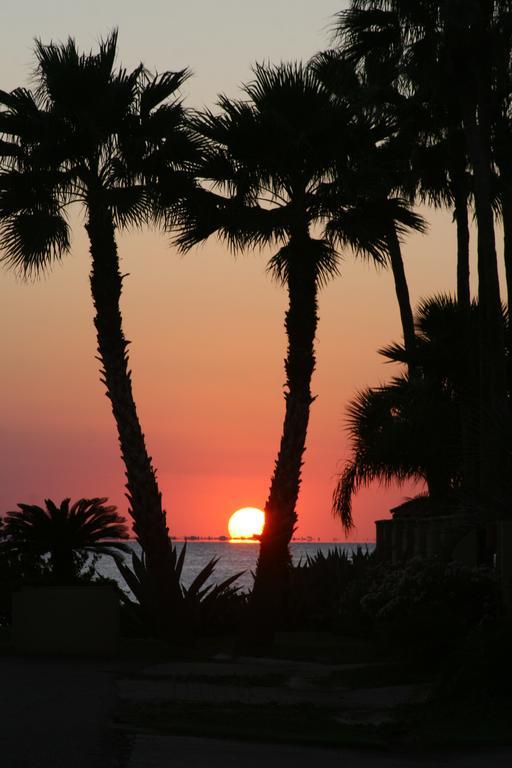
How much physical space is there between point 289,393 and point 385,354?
15.3 ft

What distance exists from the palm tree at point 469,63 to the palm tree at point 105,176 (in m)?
5.16

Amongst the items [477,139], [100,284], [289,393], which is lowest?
[289,393]

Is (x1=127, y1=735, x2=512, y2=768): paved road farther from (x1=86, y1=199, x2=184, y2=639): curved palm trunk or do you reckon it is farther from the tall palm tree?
the tall palm tree

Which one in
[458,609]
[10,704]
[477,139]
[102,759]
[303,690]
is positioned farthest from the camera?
[477,139]

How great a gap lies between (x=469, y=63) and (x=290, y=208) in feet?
17.8

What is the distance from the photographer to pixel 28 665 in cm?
1670

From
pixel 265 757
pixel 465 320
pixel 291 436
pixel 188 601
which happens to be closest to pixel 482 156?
Answer: pixel 465 320

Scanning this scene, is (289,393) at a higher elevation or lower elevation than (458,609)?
higher

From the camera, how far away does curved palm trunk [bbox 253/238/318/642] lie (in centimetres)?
2236

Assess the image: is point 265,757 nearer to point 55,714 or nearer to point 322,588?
point 55,714

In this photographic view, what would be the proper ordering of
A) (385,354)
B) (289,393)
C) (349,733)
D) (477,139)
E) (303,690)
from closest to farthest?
(349,733)
(303,690)
(289,393)
(477,139)
(385,354)

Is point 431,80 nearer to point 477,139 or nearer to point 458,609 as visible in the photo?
point 477,139

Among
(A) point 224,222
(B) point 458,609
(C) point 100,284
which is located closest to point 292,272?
(A) point 224,222

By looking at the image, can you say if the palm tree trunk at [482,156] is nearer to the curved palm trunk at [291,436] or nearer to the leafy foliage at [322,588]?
the curved palm trunk at [291,436]
